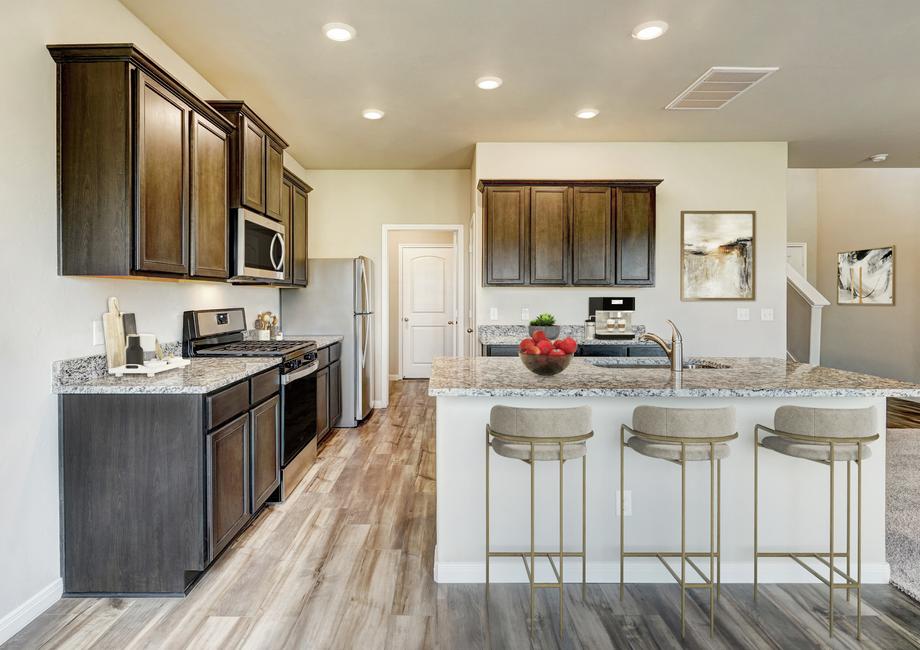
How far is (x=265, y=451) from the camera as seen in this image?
2967mm

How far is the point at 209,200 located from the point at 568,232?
2.92 meters

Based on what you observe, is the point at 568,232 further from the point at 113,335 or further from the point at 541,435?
the point at 113,335

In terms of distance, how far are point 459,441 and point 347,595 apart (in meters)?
0.79

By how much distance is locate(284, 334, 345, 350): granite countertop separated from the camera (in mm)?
4484

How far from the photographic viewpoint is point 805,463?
236 cm

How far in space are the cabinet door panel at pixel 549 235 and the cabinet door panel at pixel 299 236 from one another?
2.08m

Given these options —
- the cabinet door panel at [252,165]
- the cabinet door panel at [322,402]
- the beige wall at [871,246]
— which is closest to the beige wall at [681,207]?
the cabinet door panel at [322,402]

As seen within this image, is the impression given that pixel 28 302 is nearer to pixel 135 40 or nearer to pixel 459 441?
pixel 135 40

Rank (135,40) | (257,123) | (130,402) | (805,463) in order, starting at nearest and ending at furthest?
(130,402)
(805,463)
(135,40)
(257,123)

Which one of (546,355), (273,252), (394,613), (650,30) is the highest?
(650,30)

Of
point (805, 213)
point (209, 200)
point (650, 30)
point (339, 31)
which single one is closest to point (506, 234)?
point (650, 30)

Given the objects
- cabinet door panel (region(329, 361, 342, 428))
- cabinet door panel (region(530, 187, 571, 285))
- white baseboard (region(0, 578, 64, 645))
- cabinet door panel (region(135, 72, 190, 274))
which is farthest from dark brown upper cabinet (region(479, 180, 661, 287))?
white baseboard (region(0, 578, 64, 645))

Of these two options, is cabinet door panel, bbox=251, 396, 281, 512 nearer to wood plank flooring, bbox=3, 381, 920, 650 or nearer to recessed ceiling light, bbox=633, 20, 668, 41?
wood plank flooring, bbox=3, 381, 920, 650

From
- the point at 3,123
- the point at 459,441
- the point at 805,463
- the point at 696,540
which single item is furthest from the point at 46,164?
the point at 805,463
